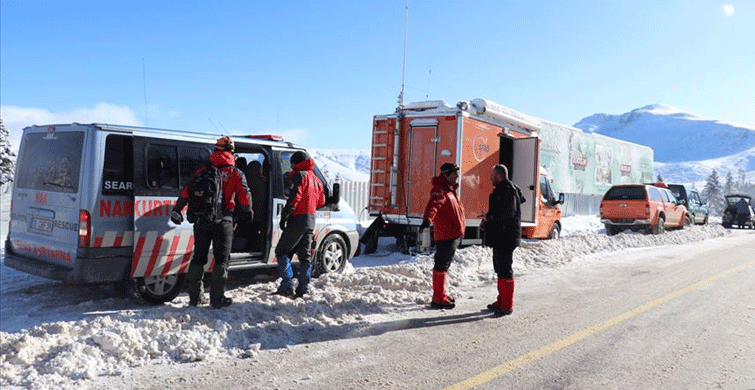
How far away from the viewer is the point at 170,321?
498 cm

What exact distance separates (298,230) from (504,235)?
2480 mm

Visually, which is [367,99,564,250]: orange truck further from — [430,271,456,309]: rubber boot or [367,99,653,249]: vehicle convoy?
[430,271,456,309]: rubber boot

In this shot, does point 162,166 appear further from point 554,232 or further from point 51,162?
point 554,232

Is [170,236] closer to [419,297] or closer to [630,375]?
[419,297]

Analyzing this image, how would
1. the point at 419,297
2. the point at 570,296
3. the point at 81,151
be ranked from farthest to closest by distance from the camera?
the point at 570,296
the point at 419,297
the point at 81,151

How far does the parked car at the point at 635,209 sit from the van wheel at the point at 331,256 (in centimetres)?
1262

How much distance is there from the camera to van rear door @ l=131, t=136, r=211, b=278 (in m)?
5.72

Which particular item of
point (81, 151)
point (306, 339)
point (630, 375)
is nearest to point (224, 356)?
point (306, 339)

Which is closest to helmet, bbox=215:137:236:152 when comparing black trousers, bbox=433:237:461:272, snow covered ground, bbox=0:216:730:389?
snow covered ground, bbox=0:216:730:389

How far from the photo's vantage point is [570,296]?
7586 millimetres

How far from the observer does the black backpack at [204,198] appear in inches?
218

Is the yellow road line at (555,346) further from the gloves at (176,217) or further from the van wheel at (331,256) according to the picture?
the van wheel at (331,256)

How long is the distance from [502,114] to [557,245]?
→ 10.8ft

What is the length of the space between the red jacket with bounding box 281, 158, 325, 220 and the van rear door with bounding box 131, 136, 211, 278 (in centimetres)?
119
